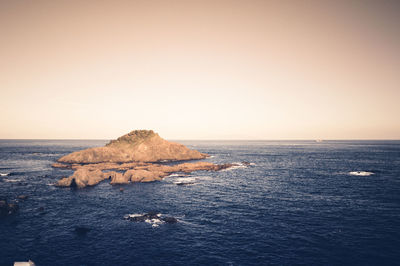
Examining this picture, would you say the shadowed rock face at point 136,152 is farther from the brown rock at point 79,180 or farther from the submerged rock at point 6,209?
the submerged rock at point 6,209

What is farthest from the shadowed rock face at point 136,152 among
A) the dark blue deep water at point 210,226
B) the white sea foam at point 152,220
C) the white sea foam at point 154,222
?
the white sea foam at point 154,222

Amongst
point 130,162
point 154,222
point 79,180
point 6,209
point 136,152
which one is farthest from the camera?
point 136,152

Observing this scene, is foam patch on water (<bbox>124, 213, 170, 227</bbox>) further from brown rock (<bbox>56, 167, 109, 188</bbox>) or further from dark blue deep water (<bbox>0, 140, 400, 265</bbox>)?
brown rock (<bbox>56, 167, 109, 188</bbox>)

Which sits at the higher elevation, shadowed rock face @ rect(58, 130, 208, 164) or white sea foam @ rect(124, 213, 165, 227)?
shadowed rock face @ rect(58, 130, 208, 164)

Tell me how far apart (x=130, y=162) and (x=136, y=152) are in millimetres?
6556

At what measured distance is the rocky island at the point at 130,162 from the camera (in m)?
55.1

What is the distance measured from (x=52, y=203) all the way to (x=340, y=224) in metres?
46.9

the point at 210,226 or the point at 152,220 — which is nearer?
the point at 210,226

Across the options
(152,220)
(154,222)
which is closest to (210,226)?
(154,222)

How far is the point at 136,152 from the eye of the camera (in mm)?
102500

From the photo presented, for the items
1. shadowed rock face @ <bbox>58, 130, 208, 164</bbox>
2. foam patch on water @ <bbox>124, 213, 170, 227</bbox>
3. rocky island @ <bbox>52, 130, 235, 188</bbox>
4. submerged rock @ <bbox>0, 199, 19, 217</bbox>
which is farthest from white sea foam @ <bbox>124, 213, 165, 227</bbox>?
shadowed rock face @ <bbox>58, 130, 208, 164</bbox>

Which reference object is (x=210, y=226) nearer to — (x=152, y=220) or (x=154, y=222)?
(x=154, y=222)

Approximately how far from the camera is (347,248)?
23.0 metres

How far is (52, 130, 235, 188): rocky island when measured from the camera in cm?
5507
